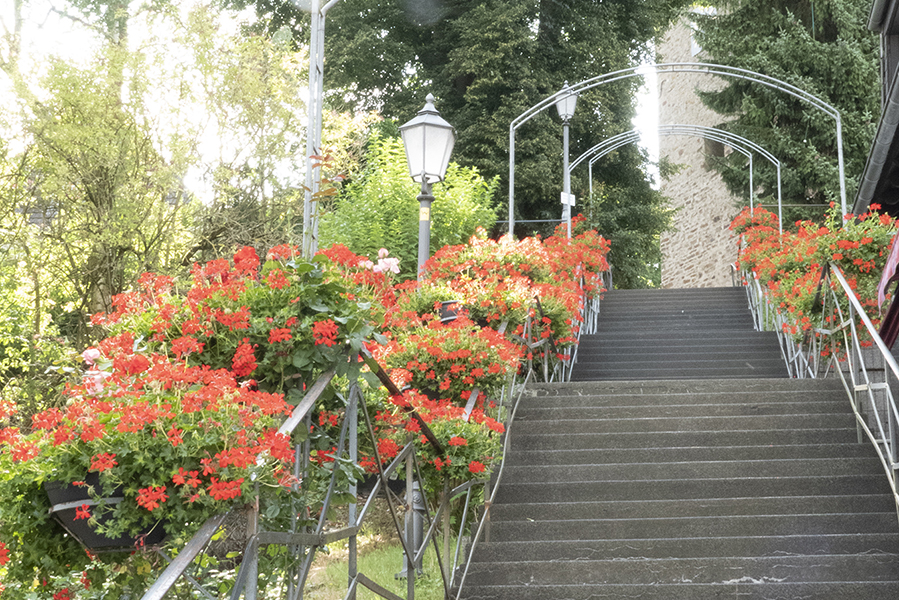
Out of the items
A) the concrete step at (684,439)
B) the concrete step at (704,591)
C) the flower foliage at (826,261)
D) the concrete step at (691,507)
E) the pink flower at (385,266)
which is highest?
the flower foliage at (826,261)

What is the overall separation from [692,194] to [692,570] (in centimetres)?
1912

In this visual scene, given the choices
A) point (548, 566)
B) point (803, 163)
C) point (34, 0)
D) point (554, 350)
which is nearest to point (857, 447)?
point (548, 566)

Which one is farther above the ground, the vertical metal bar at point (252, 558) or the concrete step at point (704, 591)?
the vertical metal bar at point (252, 558)

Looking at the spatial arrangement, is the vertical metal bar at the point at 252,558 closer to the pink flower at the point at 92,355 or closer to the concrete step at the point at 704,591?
the pink flower at the point at 92,355

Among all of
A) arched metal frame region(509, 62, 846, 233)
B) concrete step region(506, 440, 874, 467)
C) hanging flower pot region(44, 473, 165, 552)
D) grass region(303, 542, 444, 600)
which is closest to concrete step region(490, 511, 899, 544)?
concrete step region(506, 440, 874, 467)

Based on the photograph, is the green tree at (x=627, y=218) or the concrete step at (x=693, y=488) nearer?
the concrete step at (x=693, y=488)

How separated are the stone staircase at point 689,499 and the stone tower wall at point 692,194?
14407 millimetres

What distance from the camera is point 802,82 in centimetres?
1412

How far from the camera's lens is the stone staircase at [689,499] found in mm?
4277

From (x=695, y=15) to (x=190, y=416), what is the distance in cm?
1559

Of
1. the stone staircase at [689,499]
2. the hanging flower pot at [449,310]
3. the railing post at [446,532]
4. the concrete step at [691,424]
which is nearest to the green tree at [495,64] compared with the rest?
the hanging flower pot at [449,310]

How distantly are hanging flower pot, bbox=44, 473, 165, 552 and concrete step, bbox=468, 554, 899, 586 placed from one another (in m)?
2.58

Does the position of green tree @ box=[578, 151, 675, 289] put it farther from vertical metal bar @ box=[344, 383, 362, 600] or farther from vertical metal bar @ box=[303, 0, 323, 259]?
vertical metal bar @ box=[344, 383, 362, 600]

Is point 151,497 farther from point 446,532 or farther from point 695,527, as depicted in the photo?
point 695,527
